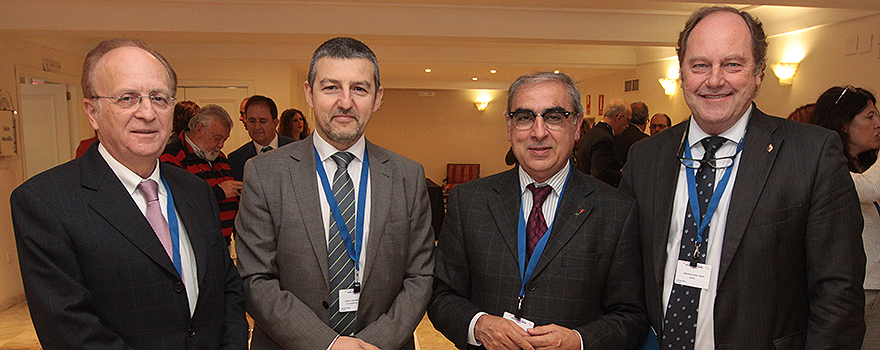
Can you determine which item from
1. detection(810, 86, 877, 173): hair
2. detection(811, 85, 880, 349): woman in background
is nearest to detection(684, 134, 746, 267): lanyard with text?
detection(811, 85, 880, 349): woman in background

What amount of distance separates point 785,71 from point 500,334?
5.70 meters

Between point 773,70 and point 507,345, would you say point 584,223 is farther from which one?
point 773,70

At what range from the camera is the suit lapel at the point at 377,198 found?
5.54 ft

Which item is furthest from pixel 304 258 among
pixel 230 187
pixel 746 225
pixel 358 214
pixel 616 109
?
pixel 616 109

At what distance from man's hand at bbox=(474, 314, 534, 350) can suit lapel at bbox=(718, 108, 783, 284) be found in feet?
2.00

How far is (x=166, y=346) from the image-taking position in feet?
4.72

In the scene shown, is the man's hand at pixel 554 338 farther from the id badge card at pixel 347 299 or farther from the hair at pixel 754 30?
the hair at pixel 754 30

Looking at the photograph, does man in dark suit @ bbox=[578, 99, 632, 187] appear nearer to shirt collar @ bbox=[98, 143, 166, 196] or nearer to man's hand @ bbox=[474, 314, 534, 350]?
man's hand @ bbox=[474, 314, 534, 350]

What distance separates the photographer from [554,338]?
162 cm

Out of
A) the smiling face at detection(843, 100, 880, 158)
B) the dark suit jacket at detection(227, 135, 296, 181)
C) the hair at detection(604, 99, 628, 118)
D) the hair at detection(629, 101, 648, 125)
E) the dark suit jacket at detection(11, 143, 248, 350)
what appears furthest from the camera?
the hair at detection(629, 101, 648, 125)

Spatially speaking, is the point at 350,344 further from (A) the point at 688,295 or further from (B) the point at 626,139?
(B) the point at 626,139

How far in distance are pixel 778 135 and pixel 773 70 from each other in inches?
211

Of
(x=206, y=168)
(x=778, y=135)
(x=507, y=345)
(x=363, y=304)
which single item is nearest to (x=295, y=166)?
(x=363, y=304)

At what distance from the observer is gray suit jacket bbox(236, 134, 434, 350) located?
163cm
